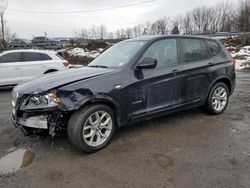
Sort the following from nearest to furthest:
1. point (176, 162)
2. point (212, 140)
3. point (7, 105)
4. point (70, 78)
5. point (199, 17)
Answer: point (176, 162) → point (70, 78) → point (212, 140) → point (7, 105) → point (199, 17)

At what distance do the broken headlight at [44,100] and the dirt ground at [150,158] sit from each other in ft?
2.59

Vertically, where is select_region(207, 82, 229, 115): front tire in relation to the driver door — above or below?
below

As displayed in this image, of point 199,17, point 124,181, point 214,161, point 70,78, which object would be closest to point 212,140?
point 214,161

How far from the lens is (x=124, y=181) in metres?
2.98

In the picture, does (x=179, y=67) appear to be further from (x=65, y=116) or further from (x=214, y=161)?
(x=65, y=116)

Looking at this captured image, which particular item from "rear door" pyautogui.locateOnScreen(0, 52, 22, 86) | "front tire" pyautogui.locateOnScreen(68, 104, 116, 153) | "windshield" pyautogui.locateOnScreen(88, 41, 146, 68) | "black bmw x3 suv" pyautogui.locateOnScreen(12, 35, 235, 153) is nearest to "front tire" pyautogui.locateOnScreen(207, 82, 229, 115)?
"black bmw x3 suv" pyautogui.locateOnScreen(12, 35, 235, 153)

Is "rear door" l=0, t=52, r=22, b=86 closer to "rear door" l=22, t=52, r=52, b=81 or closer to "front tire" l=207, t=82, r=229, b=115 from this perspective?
"rear door" l=22, t=52, r=52, b=81

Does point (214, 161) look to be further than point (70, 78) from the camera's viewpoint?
No

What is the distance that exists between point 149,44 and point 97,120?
1640 millimetres

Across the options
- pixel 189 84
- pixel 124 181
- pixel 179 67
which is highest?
pixel 179 67

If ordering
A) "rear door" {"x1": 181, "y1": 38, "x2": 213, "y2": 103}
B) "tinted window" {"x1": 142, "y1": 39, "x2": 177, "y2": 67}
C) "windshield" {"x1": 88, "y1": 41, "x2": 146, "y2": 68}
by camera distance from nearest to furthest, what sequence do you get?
"windshield" {"x1": 88, "y1": 41, "x2": 146, "y2": 68}, "tinted window" {"x1": 142, "y1": 39, "x2": 177, "y2": 67}, "rear door" {"x1": 181, "y1": 38, "x2": 213, "y2": 103}

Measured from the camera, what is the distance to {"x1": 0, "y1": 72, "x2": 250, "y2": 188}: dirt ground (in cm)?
298

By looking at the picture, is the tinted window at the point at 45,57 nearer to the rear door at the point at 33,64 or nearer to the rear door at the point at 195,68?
the rear door at the point at 33,64

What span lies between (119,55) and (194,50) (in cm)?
159
